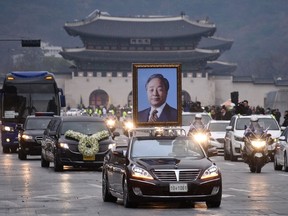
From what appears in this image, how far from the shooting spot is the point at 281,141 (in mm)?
31641

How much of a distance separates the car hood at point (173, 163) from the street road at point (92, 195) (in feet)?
2.14

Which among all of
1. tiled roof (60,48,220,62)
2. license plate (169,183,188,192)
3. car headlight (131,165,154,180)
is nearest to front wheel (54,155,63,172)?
car headlight (131,165,154,180)

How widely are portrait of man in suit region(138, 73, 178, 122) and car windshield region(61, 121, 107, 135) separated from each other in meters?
3.71

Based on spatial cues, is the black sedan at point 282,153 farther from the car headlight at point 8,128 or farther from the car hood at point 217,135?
the car headlight at point 8,128

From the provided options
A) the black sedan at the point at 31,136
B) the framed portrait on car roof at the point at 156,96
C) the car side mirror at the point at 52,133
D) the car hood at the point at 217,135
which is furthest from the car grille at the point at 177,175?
the car hood at the point at 217,135

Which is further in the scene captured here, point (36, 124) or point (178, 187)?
point (36, 124)

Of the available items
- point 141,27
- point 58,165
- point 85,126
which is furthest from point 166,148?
point 141,27

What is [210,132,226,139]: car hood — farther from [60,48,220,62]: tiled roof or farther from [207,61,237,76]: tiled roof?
[207,61,237,76]: tiled roof

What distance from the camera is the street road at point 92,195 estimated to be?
719 inches

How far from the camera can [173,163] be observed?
18.8 m

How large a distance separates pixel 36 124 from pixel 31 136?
130cm

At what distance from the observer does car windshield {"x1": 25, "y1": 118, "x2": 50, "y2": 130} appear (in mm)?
39697

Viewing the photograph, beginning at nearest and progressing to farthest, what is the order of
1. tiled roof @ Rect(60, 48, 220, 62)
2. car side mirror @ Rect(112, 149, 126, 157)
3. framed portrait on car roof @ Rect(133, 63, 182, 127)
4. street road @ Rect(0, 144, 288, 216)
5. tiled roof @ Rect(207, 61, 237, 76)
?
street road @ Rect(0, 144, 288, 216)
car side mirror @ Rect(112, 149, 126, 157)
framed portrait on car roof @ Rect(133, 63, 182, 127)
tiled roof @ Rect(60, 48, 220, 62)
tiled roof @ Rect(207, 61, 237, 76)

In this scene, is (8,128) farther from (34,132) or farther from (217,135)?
(217,135)
